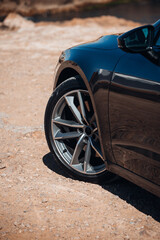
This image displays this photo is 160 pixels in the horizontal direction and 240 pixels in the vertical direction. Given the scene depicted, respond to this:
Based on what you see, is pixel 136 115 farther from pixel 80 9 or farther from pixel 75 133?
pixel 80 9

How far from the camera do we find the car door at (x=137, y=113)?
6.61 ft

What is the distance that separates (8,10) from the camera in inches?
542

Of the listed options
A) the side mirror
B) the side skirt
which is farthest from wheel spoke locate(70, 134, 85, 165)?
the side mirror

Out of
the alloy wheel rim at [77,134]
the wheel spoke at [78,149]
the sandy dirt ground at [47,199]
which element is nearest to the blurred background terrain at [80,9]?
the sandy dirt ground at [47,199]

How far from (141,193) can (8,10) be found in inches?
503

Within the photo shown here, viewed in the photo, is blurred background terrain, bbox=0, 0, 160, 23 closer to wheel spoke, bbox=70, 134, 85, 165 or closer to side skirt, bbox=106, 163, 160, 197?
Result: wheel spoke, bbox=70, 134, 85, 165

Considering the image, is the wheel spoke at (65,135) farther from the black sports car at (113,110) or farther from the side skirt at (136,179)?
the side skirt at (136,179)

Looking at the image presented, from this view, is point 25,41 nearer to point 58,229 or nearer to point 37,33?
point 37,33

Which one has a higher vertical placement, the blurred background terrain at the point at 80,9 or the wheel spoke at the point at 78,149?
the blurred background terrain at the point at 80,9

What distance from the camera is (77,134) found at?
9.39ft

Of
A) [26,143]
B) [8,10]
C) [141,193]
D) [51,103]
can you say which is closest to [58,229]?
[141,193]

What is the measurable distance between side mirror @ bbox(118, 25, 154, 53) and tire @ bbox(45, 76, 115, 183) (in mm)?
701

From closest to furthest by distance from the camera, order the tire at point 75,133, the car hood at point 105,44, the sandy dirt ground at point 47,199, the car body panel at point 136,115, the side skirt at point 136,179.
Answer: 1. the car body panel at point 136,115
2. the side skirt at point 136,179
3. the sandy dirt ground at point 47,199
4. the car hood at point 105,44
5. the tire at point 75,133

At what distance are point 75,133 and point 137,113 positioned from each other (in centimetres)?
89
